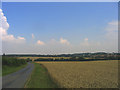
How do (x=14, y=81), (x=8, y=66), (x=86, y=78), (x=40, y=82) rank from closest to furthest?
(x=40, y=82) < (x=14, y=81) < (x=86, y=78) < (x=8, y=66)

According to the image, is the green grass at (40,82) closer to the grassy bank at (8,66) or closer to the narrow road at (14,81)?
the narrow road at (14,81)

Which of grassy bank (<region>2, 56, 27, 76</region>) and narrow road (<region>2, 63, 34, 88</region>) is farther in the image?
grassy bank (<region>2, 56, 27, 76</region>)

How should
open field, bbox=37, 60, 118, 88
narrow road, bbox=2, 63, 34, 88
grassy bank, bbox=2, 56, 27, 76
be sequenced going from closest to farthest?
open field, bbox=37, 60, 118, 88 < narrow road, bbox=2, 63, 34, 88 < grassy bank, bbox=2, 56, 27, 76

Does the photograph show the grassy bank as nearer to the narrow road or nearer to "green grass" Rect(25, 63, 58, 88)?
the narrow road

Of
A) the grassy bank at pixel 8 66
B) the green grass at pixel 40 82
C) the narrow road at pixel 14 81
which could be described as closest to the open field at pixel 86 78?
the green grass at pixel 40 82

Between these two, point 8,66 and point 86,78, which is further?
point 8,66

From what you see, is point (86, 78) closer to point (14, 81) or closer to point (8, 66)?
point (14, 81)

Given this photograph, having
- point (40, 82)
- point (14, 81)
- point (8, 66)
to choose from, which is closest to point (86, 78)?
point (40, 82)

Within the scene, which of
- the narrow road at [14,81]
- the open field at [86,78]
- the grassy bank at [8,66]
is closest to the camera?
the open field at [86,78]

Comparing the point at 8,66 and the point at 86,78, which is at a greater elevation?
the point at 86,78

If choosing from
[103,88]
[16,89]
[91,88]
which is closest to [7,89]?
[16,89]

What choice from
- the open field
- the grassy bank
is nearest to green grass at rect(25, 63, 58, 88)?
the open field

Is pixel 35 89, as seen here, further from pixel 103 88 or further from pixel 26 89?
pixel 103 88

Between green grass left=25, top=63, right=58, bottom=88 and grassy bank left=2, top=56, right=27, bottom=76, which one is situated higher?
green grass left=25, top=63, right=58, bottom=88
